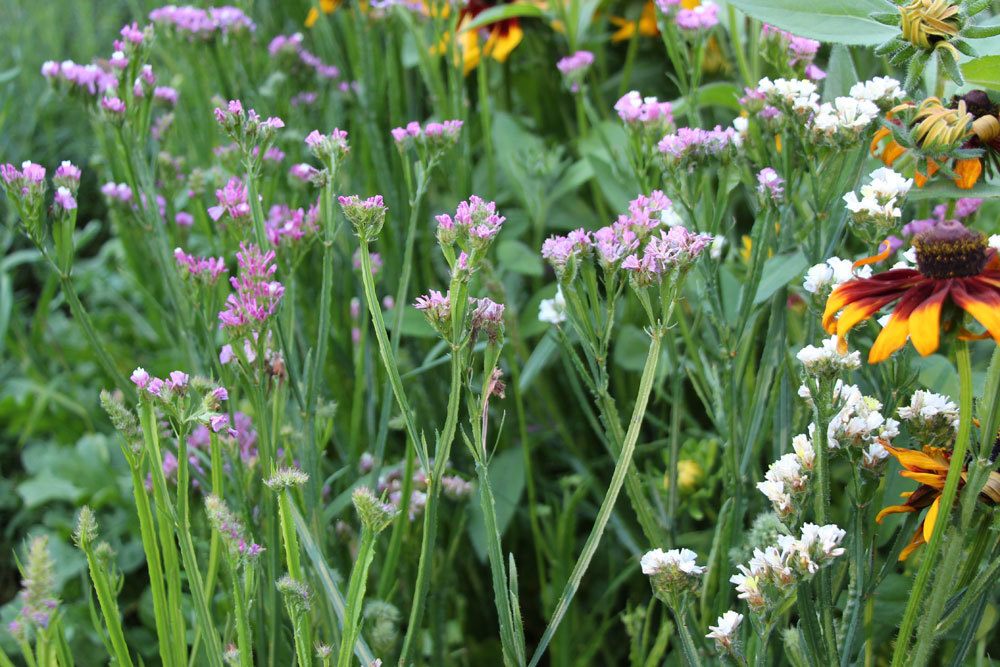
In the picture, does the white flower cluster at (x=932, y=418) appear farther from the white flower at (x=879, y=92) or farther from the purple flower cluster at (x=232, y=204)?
the purple flower cluster at (x=232, y=204)

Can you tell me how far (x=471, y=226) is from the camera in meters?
0.62

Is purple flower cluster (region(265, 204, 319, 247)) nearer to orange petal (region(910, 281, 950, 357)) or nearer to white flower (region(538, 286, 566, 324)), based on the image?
white flower (region(538, 286, 566, 324))

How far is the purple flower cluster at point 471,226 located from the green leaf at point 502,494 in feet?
1.41

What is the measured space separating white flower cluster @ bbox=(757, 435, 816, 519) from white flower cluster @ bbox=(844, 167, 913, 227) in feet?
0.52

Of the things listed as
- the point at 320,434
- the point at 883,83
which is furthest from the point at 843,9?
the point at 320,434

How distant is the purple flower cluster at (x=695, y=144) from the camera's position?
0.77 meters

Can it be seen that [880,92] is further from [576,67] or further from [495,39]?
[495,39]

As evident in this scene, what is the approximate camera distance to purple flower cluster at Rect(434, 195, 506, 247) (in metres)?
0.61

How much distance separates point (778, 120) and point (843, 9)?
94 millimetres

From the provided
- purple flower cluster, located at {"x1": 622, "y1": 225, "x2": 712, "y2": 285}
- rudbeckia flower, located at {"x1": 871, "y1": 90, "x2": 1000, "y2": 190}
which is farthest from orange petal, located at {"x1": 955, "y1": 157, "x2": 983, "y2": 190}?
purple flower cluster, located at {"x1": 622, "y1": 225, "x2": 712, "y2": 285}

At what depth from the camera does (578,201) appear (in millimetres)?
1356

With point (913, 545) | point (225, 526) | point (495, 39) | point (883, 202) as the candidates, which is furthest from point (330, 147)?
point (495, 39)

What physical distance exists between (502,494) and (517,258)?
28 centimetres

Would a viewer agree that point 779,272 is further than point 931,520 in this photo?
Yes
